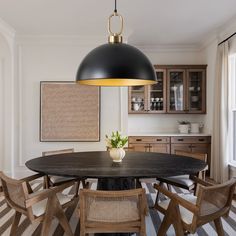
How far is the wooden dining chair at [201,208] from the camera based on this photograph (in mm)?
1964

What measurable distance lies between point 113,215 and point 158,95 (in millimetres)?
3977

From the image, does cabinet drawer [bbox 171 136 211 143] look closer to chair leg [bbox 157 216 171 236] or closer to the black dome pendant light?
the black dome pendant light

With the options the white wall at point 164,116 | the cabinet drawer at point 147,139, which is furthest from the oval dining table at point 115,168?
the white wall at point 164,116

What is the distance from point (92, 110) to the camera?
496 centimetres

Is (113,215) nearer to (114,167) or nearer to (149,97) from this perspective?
(114,167)

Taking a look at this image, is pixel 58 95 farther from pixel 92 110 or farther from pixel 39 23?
pixel 39 23

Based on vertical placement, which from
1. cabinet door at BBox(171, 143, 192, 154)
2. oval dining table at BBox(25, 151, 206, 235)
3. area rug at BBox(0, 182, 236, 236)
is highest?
oval dining table at BBox(25, 151, 206, 235)

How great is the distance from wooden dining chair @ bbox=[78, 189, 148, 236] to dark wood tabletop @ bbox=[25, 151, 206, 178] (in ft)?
0.96

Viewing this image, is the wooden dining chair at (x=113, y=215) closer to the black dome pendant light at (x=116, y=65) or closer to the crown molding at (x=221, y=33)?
the black dome pendant light at (x=116, y=65)

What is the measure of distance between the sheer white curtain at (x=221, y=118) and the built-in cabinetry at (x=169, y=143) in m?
0.46

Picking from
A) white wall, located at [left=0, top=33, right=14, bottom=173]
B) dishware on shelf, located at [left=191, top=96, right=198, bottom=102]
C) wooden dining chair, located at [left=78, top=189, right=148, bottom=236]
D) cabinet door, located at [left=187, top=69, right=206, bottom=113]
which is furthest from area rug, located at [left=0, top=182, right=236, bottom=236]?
dishware on shelf, located at [left=191, top=96, right=198, bottom=102]

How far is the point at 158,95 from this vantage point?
563 cm

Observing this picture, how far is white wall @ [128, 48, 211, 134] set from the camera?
5848mm

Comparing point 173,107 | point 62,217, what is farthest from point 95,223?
point 173,107
